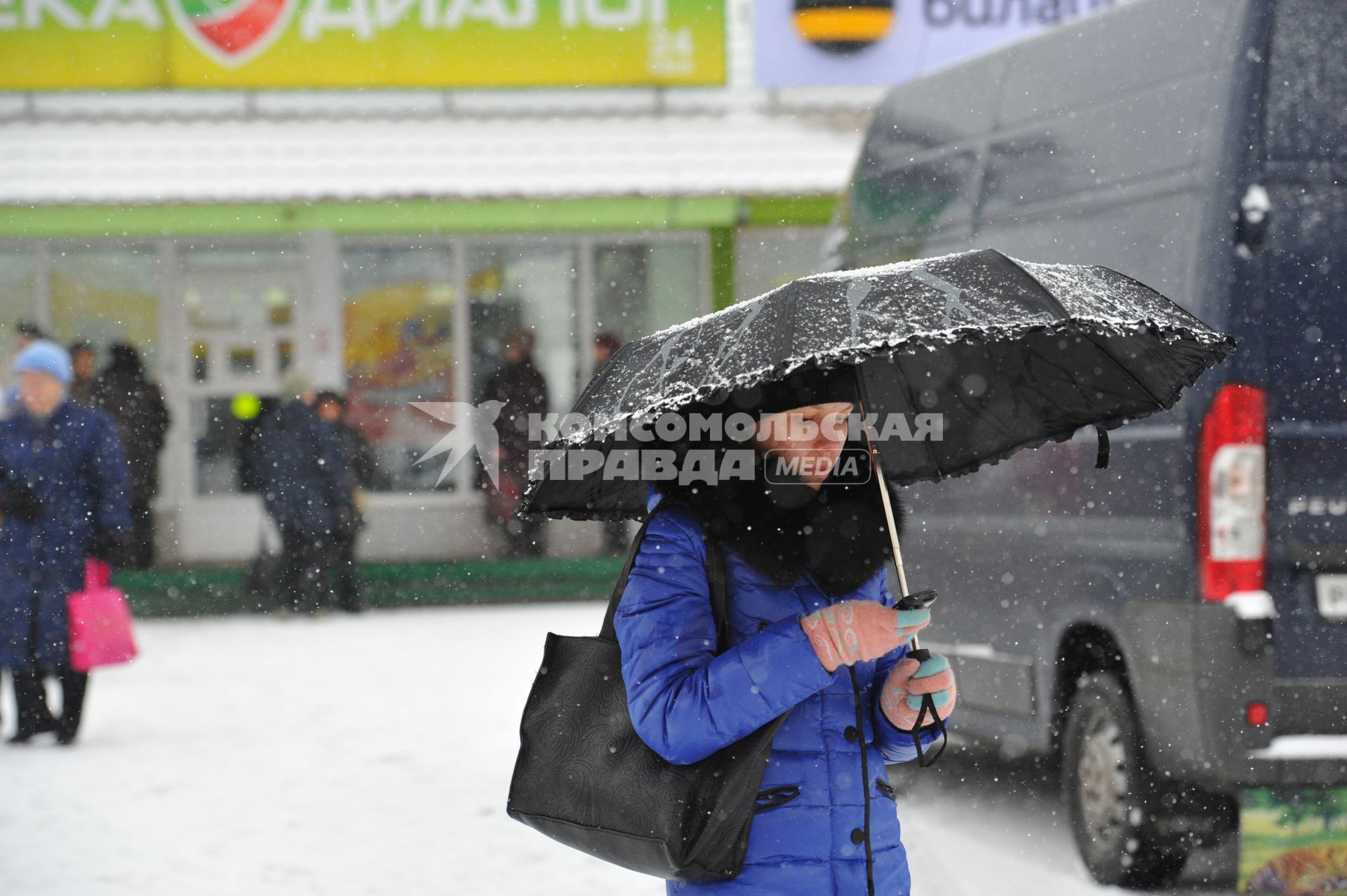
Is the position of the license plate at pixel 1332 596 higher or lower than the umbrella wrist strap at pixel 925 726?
lower

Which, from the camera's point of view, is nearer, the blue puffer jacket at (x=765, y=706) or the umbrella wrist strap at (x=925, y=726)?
the blue puffer jacket at (x=765, y=706)

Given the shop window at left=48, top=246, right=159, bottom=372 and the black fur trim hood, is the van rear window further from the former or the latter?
the shop window at left=48, top=246, right=159, bottom=372

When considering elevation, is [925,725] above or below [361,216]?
below

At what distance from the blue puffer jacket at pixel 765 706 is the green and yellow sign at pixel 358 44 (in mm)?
13966

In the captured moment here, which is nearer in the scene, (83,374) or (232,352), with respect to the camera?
(83,374)

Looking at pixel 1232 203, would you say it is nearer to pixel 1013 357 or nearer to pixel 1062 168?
pixel 1062 168

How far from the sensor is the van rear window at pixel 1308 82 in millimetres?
4848

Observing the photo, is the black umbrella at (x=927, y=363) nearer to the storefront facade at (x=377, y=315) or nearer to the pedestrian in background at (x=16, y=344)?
the pedestrian in background at (x=16, y=344)

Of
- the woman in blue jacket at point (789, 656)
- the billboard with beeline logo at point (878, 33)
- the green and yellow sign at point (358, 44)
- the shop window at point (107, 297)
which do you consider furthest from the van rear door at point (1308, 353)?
the shop window at point (107, 297)

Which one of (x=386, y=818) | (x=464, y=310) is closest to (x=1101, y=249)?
(x=386, y=818)

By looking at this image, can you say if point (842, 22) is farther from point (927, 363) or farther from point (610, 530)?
point (927, 363)

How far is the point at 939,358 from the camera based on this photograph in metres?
3.46

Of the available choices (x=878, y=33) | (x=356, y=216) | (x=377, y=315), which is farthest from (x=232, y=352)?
(x=878, y=33)

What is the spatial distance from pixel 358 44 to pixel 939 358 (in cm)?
1356
